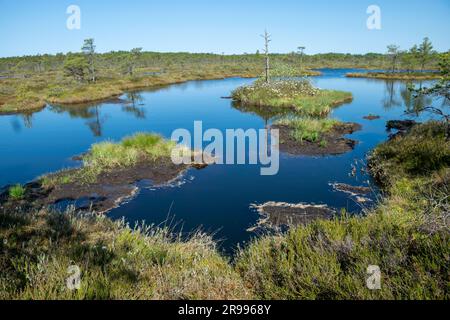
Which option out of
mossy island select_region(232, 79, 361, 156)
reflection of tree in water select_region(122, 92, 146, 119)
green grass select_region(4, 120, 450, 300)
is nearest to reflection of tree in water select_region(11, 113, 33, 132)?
reflection of tree in water select_region(122, 92, 146, 119)

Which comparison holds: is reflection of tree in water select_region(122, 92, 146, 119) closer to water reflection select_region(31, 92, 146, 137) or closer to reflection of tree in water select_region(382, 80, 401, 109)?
water reflection select_region(31, 92, 146, 137)

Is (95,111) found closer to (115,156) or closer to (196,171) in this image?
(115,156)

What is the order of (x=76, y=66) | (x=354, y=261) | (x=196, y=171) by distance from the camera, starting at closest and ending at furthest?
(x=354, y=261) → (x=196, y=171) → (x=76, y=66)

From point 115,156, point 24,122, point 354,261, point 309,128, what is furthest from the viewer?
point 24,122

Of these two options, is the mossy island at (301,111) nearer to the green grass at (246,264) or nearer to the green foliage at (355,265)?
the green grass at (246,264)

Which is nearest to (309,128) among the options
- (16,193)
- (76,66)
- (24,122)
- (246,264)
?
(16,193)
